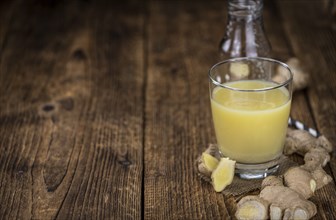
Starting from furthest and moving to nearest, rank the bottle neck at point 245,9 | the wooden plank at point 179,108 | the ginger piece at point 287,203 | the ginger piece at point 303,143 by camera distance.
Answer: the bottle neck at point 245,9 < the ginger piece at point 303,143 < the wooden plank at point 179,108 < the ginger piece at point 287,203

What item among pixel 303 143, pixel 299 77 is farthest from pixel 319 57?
pixel 303 143

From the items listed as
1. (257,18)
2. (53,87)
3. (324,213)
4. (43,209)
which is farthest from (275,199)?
(53,87)

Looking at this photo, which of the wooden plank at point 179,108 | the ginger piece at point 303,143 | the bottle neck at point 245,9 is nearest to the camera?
the wooden plank at point 179,108

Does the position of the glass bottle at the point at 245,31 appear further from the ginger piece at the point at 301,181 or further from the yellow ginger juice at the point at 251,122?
the ginger piece at the point at 301,181

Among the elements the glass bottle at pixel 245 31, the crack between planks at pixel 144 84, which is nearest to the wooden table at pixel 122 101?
the crack between planks at pixel 144 84

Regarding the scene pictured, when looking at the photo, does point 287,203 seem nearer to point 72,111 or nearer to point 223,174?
point 223,174

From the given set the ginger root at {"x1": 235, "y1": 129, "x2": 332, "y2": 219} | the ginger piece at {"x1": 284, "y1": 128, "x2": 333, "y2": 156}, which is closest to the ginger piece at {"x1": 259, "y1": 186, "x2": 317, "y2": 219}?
the ginger root at {"x1": 235, "y1": 129, "x2": 332, "y2": 219}

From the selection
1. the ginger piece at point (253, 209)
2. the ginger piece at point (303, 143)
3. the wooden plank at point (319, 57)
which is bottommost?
the wooden plank at point (319, 57)
